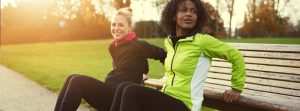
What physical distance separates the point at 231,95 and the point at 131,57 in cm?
126

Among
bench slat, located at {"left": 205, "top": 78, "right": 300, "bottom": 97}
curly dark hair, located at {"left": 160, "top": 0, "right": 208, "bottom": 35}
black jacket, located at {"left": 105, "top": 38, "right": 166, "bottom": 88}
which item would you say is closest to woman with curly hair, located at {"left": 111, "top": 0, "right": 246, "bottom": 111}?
curly dark hair, located at {"left": 160, "top": 0, "right": 208, "bottom": 35}

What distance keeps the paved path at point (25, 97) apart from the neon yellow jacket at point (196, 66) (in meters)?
3.58

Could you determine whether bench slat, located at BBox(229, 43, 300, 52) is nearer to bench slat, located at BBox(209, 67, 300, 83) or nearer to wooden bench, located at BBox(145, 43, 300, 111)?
wooden bench, located at BBox(145, 43, 300, 111)

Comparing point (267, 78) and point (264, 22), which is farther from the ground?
point (267, 78)

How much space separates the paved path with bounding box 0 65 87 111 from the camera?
681 cm

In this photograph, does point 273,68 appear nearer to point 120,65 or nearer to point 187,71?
point 187,71

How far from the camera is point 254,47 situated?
445 cm

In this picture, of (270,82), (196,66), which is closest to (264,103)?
(196,66)

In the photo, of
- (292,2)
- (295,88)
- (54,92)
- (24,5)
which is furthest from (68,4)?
(24,5)

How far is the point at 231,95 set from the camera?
11.6ft

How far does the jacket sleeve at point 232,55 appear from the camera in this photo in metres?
3.39

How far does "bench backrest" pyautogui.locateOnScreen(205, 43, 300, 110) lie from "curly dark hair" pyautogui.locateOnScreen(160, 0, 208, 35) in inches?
36.4

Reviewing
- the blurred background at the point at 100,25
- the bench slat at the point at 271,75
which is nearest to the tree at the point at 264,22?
the blurred background at the point at 100,25

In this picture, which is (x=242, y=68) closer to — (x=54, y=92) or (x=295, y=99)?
(x=295, y=99)
